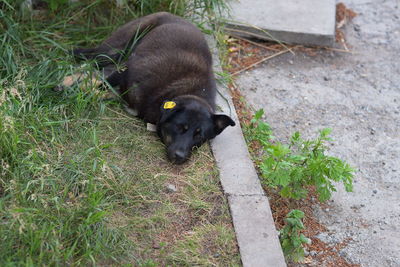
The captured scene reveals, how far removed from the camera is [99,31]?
5906mm

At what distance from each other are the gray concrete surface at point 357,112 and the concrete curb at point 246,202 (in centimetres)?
57

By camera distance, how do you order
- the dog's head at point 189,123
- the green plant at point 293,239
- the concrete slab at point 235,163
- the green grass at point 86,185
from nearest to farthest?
the green grass at point 86,185 → the green plant at point 293,239 → the concrete slab at point 235,163 → the dog's head at point 189,123

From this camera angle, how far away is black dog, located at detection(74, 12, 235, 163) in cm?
465

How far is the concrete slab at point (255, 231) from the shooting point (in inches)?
144

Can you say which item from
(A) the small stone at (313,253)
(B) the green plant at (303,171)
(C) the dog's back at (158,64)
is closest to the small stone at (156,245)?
(B) the green plant at (303,171)

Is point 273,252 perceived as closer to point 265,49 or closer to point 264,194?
point 264,194

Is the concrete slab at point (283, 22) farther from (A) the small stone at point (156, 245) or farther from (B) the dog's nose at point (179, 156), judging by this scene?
(A) the small stone at point (156, 245)

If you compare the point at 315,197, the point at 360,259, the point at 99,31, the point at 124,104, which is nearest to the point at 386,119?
the point at 315,197

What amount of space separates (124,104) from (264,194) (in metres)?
1.54

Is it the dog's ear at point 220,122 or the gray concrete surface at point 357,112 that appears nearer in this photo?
the gray concrete surface at point 357,112

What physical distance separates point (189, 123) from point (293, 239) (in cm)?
125

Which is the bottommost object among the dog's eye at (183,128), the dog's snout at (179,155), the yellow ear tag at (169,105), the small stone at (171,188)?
the small stone at (171,188)

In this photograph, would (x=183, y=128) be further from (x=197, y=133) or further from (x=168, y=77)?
(x=168, y=77)

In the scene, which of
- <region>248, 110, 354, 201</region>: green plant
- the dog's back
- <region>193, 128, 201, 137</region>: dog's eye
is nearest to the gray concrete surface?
<region>248, 110, 354, 201</region>: green plant
